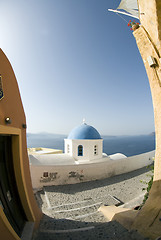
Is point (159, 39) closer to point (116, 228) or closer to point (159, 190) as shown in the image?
point (159, 190)

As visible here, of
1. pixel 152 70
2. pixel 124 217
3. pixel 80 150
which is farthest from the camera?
pixel 80 150

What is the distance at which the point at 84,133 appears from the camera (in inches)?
544

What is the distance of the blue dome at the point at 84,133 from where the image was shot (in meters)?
13.7

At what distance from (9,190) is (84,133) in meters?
11.1

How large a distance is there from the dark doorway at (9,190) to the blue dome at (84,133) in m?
10.6

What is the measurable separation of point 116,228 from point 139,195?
6309 millimetres

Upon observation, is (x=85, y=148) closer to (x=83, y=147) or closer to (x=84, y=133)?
(x=83, y=147)

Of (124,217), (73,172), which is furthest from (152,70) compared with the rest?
(73,172)

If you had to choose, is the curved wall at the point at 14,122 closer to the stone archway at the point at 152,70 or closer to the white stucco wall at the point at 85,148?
the stone archway at the point at 152,70

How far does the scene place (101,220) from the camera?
15.3 ft

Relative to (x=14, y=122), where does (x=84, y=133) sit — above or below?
below

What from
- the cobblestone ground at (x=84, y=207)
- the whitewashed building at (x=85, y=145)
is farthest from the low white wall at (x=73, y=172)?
the whitewashed building at (x=85, y=145)

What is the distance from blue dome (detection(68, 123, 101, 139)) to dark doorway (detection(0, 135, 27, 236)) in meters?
10.6

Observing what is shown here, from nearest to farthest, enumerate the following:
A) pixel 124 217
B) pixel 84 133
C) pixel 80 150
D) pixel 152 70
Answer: pixel 152 70 < pixel 124 217 < pixel 80 150 < pixel 84 133
